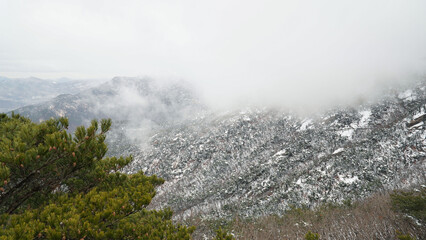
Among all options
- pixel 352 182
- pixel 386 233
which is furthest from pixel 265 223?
pixel 352 182

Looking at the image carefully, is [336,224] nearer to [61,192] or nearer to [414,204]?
[414,204]

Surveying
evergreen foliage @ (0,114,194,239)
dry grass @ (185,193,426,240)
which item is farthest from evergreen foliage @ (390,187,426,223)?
evergreen foliage @ (0,114,194,239)

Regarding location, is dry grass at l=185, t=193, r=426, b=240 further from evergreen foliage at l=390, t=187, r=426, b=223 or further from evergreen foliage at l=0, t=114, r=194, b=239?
evergreen foliage at l=0, t=114, r=194, b=239

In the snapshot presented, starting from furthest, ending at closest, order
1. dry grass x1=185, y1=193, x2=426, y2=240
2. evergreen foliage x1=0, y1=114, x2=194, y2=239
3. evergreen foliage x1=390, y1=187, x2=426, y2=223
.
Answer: dry grass x1=185, y1=193, x2=426, y2=240 < evergreen foliage x1=390, y1=187, x2=426, y2=223 < evergreen foliage x1=0, y1=114, x2=194, y2=239

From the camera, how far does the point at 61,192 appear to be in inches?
353

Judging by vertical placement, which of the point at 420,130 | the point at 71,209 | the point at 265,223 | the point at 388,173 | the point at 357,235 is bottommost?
the point at 265,223

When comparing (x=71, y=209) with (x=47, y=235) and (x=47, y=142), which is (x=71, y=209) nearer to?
(x=47, y=235)

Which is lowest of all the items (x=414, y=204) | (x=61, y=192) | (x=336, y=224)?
(x=336, y=224)

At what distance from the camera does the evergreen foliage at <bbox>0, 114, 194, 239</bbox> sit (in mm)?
6363

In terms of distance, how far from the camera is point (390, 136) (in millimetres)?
183500

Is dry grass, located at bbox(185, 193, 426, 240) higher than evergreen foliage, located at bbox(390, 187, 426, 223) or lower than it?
lower

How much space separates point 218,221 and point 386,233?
9757 centimetres

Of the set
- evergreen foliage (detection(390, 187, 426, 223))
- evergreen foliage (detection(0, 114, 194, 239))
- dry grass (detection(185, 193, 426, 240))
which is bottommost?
dry grass (detection(185, 193, 426, 240))

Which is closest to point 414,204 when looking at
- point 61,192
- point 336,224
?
point 336,224
